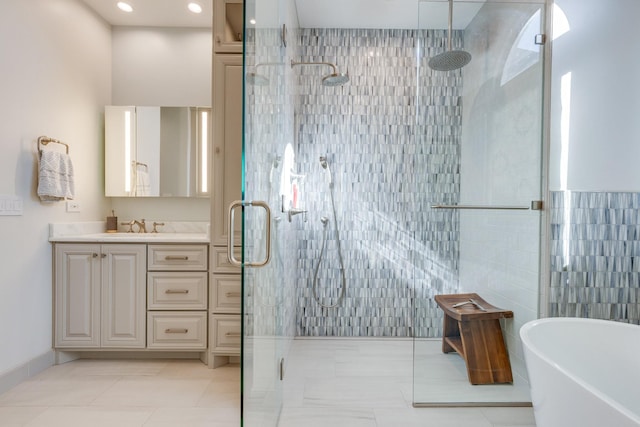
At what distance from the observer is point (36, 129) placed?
2.37 metres

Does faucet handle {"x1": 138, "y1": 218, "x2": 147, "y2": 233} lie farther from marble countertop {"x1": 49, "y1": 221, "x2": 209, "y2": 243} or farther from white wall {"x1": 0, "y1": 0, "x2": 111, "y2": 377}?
white wall {"x1": 0, "y1": 0, "x2": 111, "y2": 377}

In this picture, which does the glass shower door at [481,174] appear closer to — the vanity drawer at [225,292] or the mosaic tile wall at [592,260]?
the mosaic tile wall at [592,260]

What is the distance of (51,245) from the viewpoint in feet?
8.16

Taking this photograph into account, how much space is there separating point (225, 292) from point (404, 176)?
5.61 ft

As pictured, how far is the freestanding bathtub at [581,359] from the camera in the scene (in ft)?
4.30

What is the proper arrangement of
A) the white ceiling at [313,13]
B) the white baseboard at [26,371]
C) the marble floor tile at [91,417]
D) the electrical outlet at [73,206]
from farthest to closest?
1. the white ceiling at [313,13]
2. the electrical outlet at [73,206]
3. the white baseboard at [26,371]
4. the marble floor tile at [91,417]

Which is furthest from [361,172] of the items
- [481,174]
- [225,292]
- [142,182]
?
[142,182]

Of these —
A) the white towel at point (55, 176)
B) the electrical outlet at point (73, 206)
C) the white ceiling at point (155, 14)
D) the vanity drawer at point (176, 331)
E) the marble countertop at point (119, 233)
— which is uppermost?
the white ceiling at point (155, 14)

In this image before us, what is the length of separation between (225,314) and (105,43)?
2427 mm

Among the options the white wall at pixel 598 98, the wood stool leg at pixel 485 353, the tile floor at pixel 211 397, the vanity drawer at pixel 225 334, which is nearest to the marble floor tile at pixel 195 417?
the tile floor at pixel 211 397

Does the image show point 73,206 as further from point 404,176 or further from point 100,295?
point 404,176

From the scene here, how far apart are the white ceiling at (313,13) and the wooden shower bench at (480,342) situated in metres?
1.99

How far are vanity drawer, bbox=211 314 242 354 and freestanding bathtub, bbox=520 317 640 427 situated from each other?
1714mm

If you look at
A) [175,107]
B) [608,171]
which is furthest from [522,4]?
[175,107]
